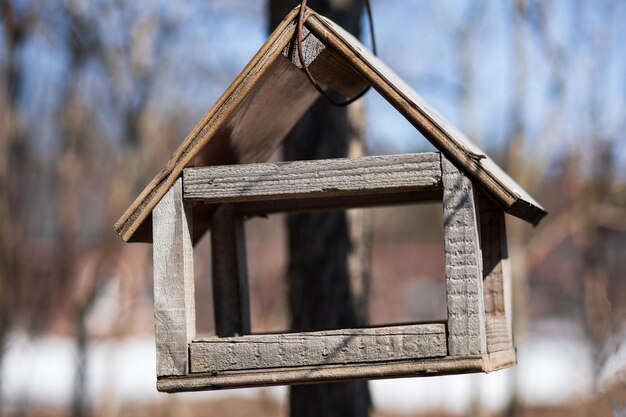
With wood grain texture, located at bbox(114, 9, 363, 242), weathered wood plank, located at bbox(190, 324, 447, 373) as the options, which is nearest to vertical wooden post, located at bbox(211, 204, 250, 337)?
wood grain texture, located at bbox(114, 9, 363, 242)

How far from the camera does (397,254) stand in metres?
27.5

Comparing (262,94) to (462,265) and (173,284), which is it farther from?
(462,265)

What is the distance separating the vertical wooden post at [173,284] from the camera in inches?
96.1

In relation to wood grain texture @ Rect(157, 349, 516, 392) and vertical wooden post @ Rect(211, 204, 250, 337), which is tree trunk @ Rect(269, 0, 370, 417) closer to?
vertical wooden post @ Rect(211, 204, 250, 337)

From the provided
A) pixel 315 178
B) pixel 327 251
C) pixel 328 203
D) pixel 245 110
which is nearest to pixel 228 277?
pixel 328 203

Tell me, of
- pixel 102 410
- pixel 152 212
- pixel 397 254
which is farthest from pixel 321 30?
pixel 397 254

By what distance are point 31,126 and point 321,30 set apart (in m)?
10.0

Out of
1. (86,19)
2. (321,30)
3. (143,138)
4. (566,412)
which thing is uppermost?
(86,19)

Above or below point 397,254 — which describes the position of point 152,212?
below

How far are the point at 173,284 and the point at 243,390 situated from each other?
17407 mm

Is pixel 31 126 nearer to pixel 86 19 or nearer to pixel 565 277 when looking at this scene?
pixel 86 19

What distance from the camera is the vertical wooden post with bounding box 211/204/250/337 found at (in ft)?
10.7

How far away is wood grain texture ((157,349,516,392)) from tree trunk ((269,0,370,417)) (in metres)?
1.77

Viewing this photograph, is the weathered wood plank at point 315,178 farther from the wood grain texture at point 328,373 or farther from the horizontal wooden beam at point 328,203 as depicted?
the horizontal wooden beam at point 328,203
